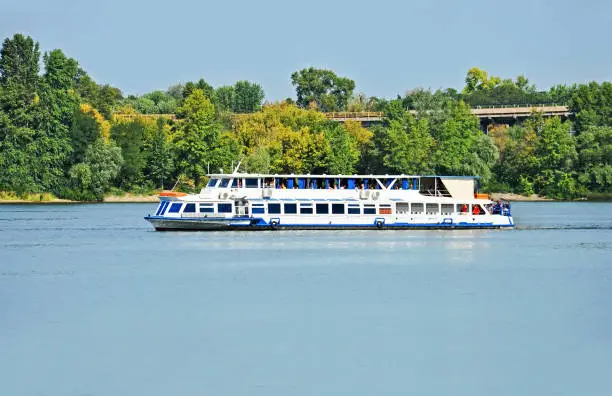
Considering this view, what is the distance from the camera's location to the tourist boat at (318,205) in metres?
73.9

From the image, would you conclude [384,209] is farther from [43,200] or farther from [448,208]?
[43,200]

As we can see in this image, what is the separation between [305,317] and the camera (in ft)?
127

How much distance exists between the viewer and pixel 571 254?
6234cm

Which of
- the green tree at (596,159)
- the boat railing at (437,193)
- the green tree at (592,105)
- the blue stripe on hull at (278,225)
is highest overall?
the green tree at (592,105)

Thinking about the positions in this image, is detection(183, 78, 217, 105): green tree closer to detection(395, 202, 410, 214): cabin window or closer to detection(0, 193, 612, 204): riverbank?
detection(0, 193, 612, 204): riverbank

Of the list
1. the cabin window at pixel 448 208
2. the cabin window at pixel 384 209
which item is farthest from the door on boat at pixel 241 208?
the cabin window at pixel 448 208

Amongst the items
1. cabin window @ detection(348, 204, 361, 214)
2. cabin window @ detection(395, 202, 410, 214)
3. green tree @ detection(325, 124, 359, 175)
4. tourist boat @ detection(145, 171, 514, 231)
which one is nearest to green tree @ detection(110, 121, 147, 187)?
green tree @ detection(325, 124, 359, 175)

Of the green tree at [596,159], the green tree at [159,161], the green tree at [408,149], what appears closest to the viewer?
the green tree at [596,159]

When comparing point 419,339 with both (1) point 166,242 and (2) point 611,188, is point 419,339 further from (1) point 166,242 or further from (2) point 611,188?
(2) point 611,188

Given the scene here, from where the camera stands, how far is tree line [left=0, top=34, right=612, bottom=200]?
5202 inches

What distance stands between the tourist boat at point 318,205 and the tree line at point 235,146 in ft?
198

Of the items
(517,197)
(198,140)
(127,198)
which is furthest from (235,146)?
(517,197)

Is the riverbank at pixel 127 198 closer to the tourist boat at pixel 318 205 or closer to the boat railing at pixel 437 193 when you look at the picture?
the boat railing at pixel 437 193

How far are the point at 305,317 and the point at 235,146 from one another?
105176 millimetres
